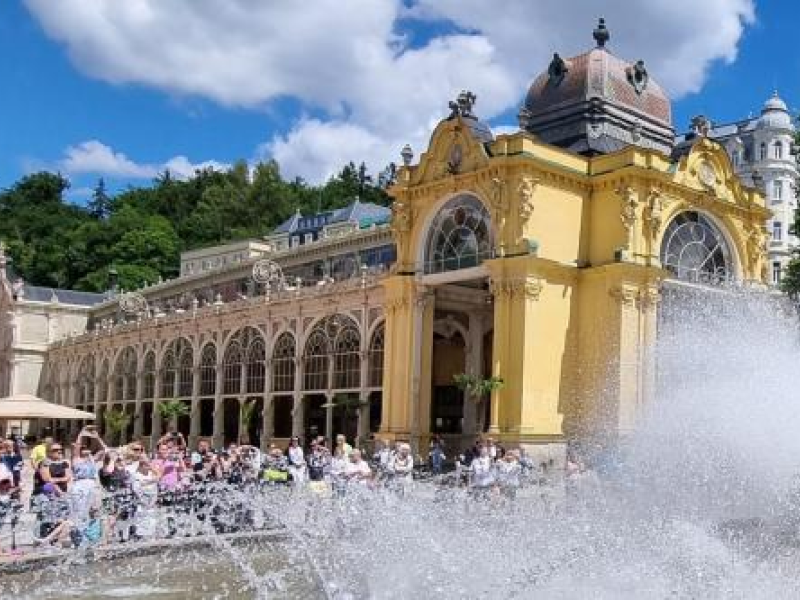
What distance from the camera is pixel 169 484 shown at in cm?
1956

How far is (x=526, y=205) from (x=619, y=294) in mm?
4349

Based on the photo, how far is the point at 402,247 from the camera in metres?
40.7

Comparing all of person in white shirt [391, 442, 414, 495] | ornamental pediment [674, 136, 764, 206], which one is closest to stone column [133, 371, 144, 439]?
ornamental pediment [674, 136, 764, 206]

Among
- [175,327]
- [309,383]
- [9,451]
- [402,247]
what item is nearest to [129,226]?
[175,327]

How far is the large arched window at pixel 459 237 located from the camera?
38.1m

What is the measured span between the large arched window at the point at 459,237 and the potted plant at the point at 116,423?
34.0m

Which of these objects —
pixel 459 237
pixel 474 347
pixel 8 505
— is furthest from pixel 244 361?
pixel 8 505

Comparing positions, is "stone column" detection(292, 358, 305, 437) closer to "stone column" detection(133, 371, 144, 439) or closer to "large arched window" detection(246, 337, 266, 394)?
"large arched window" detection(246, 337, 266, 394)

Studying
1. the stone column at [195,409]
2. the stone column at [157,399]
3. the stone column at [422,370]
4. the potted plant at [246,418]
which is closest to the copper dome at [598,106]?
the stone column at [422,370]

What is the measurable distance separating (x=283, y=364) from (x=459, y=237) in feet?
56.0

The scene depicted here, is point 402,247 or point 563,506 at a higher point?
point 402,247

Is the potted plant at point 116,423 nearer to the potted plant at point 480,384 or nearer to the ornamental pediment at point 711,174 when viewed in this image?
the potted plant at point 480,384

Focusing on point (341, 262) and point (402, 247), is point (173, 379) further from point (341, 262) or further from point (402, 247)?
point (402, 247)

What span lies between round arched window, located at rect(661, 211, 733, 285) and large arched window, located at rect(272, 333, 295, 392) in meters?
20.2
